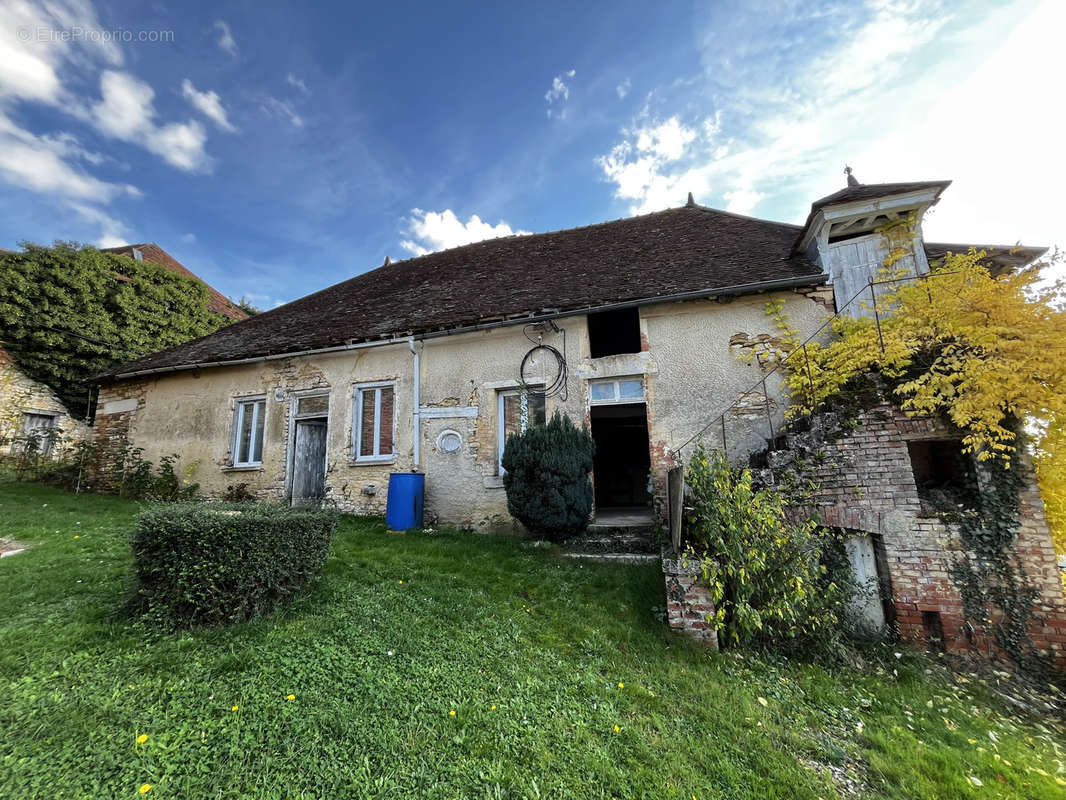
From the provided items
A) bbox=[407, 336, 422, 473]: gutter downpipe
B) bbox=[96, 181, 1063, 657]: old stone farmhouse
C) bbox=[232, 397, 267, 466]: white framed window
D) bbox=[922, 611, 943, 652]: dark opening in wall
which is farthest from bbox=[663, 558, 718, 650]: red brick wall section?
bbox=[232, 397, 267, 466]: white framed window

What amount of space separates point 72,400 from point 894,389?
877 inches

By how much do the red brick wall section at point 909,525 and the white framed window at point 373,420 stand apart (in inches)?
288

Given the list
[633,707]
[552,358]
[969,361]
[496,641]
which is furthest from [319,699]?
[969,361]

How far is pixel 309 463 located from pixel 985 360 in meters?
11.2

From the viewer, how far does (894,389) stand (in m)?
5.10

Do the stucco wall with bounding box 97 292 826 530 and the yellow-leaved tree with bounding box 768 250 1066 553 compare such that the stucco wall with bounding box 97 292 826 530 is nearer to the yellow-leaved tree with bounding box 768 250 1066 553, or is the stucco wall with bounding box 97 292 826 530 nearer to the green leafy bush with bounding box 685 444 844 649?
the yellow-leaved tree with bounding box 768 250 1066 553

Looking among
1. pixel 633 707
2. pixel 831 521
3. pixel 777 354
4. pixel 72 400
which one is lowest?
pixel 633 707

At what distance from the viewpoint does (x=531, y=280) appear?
9414 mm

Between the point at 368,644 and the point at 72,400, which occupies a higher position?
the point at 72,400

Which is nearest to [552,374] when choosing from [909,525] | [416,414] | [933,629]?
[416,414]

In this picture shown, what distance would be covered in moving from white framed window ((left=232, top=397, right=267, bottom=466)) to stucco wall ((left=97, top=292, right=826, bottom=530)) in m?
0.17

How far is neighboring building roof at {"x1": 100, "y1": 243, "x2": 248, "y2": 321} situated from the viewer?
61.4 feet

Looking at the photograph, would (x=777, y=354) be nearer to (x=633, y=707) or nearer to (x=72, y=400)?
(x=633, y=707)

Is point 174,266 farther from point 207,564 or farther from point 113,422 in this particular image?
point 207,564
